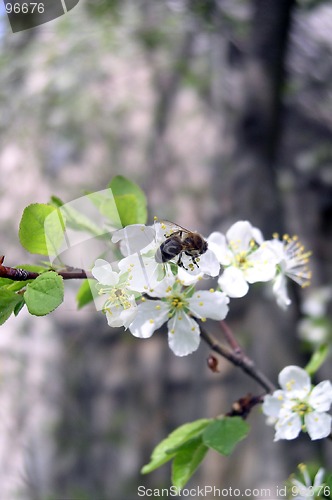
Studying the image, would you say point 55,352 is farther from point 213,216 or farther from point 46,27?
point 46,27

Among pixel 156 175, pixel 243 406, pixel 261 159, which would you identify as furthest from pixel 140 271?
pixel 156 175

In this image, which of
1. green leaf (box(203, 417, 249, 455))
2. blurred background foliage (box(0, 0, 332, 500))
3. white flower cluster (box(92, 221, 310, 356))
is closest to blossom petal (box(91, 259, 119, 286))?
white flower cluster (box(92, 221, 310, 356))

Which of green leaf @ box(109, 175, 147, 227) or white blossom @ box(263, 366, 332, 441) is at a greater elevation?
green leaf @ box(109, 175, 147, 227)

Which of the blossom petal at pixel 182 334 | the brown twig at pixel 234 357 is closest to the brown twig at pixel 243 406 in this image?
the brown twig at pixel 234 357

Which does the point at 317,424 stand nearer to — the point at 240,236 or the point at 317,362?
the point at 317,362

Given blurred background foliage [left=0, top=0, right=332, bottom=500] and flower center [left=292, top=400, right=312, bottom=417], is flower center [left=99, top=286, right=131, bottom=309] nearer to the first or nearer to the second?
flower center [left=292, top=400, right=312, bottom=417]

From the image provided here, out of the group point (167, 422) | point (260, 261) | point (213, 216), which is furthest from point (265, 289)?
point (260, 261)

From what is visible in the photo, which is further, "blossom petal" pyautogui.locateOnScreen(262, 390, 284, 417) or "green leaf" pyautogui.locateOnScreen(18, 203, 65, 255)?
"blossom petal" pyautogui.locateOnScreen(262, 390, 284, 417)
